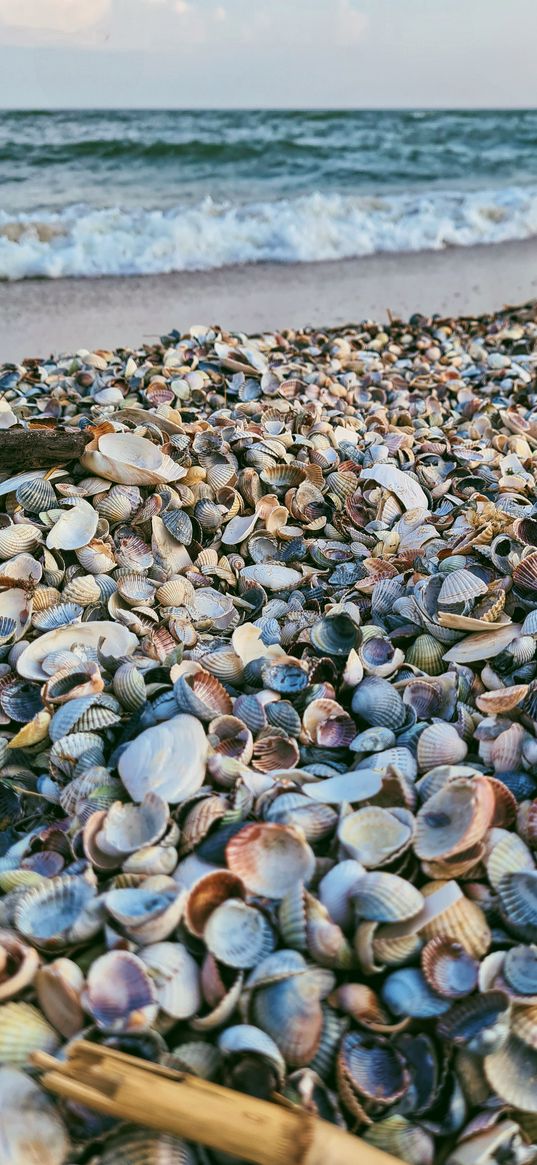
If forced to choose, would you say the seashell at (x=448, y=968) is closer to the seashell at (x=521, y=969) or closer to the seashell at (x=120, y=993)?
the seashell at (x=521, y=969)

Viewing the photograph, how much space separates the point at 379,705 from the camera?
1758 mm

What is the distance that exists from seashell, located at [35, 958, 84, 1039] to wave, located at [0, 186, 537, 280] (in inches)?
278

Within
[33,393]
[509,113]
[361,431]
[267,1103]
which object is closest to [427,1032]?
[267,1103]

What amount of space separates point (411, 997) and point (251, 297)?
626 centimetres

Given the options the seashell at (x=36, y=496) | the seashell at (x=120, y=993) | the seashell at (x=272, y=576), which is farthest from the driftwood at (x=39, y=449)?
the seashell at (x=120, y=993)

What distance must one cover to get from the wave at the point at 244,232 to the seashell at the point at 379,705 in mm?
6510

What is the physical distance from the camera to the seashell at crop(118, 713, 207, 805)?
58.1 inches

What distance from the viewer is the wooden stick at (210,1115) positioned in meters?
0.98

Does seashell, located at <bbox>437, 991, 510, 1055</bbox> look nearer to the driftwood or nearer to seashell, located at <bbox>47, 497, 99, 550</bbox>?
seashell, located at <bbox>47, 497, 99, 550</bbox>

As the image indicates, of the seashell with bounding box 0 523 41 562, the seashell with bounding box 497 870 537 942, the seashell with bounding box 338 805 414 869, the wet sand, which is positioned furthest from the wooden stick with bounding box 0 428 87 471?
the wet sand

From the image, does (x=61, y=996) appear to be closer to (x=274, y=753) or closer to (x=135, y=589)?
(x=274, y=753)

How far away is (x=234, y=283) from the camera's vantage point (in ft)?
23.0

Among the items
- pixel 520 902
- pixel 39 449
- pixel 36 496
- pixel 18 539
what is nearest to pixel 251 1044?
pixel 520 902

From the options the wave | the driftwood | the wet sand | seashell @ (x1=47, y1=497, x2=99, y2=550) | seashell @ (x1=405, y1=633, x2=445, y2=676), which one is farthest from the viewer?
the wave
